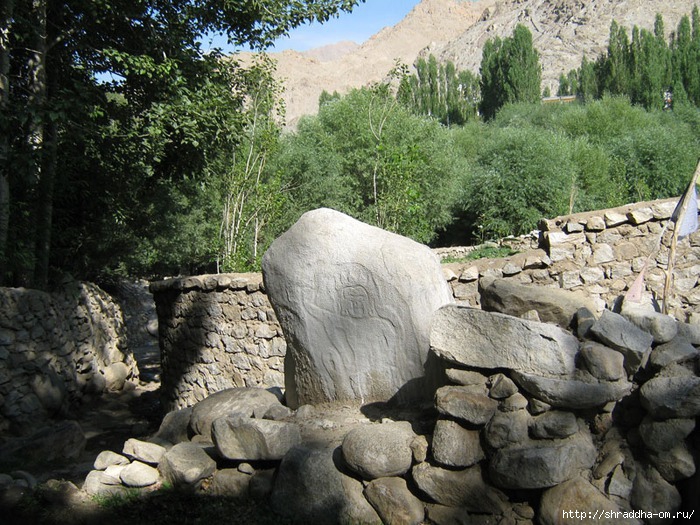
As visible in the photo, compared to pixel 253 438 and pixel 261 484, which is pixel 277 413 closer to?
pixel 253 438

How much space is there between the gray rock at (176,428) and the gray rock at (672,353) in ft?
10.4

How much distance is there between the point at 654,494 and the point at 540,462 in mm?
528

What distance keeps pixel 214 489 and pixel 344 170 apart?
19427mm

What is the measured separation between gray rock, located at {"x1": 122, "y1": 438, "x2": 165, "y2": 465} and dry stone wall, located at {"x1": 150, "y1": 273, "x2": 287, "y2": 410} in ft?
13.6

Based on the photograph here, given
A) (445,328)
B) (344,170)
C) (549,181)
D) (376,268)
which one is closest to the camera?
(445,328)

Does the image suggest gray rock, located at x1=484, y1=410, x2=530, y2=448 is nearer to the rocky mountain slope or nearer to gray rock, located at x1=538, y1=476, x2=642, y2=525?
gray rock, located at x1=538, y1=476, x2=642, y2=525

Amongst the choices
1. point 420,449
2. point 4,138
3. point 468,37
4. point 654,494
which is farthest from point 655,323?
point 468,37

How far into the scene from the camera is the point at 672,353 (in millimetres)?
2885

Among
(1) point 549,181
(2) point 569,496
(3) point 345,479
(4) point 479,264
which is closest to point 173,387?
(4) point 479,264

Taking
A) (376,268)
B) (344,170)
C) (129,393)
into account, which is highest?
(344,170)

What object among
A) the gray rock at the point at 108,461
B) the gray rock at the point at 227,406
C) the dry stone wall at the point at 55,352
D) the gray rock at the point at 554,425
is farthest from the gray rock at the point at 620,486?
the dry stone wall at the point at 55,352

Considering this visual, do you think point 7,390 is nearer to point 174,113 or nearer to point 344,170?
point 174,113

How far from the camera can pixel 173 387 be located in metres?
9.39

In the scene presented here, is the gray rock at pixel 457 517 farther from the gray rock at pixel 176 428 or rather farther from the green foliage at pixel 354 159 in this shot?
the green foliage at pixel 354 159
